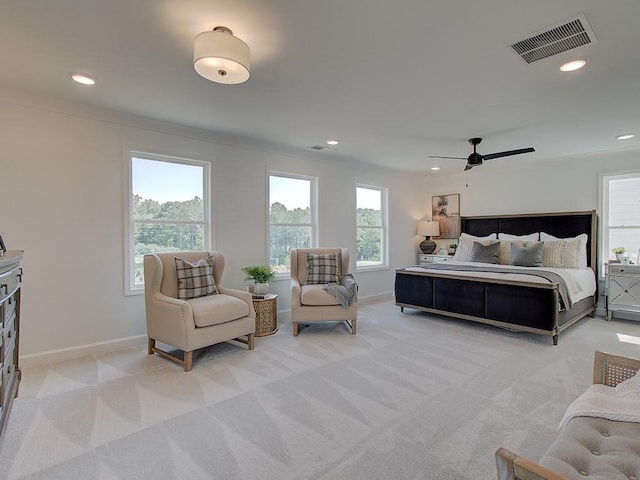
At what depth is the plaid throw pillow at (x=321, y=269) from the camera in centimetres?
440

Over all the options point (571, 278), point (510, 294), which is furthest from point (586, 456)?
point (571, 278)

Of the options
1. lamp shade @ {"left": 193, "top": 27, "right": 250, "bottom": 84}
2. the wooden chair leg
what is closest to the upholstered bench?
lamp shade @ {"left": 193, "top": 27, "right": 250, "bottom": 84}

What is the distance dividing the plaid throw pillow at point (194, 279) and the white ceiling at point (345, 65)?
160cm

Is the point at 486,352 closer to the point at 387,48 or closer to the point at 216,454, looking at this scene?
the point at 216,454

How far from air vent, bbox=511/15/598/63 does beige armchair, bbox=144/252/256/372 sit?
316cm

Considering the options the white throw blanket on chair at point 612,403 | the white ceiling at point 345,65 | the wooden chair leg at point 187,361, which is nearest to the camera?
the white throw blanket on chair at point 612,403

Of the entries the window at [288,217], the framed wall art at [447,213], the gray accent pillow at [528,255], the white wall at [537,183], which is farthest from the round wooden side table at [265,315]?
the framed wall art at [447,213]

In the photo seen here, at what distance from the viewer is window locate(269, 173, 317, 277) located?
4879mm

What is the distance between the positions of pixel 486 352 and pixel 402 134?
2.71 meters

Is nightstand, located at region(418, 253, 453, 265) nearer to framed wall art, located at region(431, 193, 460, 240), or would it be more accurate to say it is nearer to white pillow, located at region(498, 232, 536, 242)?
framed wall art, located at region(431, 193, 460, 240)

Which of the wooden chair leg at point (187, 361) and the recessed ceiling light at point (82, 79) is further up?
the recessed ceiling light at point (82, 79)

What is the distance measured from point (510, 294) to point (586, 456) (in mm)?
3062

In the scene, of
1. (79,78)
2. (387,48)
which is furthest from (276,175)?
(387,48)

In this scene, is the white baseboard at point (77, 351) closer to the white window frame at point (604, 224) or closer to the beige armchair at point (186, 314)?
the beige armchair at point (186, 314)
